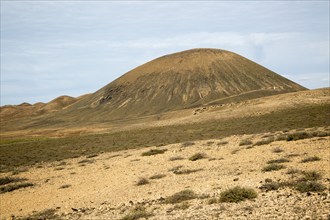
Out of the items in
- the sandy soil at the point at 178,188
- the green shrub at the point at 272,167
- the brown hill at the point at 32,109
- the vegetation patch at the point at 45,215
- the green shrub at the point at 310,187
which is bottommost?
the vegetation patch at the point at 45,215

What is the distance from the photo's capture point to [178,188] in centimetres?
1380

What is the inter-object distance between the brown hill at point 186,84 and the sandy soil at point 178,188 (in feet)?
312

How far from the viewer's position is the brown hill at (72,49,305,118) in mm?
124375

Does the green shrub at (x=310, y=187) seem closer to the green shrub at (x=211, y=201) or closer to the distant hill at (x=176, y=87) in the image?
the green shrub at (x=211, y=201)

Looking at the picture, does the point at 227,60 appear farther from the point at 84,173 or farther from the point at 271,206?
the point at 271,206

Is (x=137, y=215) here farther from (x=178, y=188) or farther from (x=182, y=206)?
(x=178, y=188)

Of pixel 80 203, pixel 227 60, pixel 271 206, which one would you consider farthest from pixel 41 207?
pixel 227 60

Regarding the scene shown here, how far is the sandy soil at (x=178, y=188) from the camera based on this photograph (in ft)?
30.6

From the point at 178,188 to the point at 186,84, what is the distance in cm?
12275

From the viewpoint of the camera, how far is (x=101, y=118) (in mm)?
121812

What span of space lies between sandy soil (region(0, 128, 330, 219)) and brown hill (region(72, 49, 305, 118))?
95.1 meters

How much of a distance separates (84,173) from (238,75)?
124 meters

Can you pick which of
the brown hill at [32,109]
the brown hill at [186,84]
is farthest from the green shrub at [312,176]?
the brown hill at [32,109]

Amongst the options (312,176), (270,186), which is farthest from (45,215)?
(312,176)
